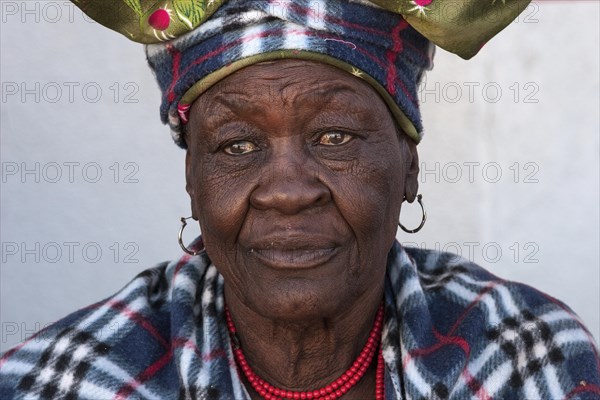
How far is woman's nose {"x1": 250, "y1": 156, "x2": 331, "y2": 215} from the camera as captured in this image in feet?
8.19

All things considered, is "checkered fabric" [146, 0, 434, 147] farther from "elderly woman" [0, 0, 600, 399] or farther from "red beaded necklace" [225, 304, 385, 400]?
"red beaded necklace" [225, 304, 385, 400]

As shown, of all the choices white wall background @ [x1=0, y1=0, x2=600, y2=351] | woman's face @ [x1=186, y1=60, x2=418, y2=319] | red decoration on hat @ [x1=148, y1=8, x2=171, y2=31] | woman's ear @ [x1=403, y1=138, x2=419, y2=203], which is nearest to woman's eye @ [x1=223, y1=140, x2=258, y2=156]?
woman's face @ [x1=186, y1=60, x2=418, y2=319]

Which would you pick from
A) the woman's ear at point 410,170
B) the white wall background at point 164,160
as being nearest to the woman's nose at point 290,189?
the woman's ear at point 410,170

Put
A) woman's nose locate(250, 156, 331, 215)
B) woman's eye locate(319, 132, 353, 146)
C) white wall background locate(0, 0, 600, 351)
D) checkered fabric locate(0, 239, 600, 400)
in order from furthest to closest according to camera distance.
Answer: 1. white wall background locate(0, 0, 600, 351)
2. checkered fabric locate(0, 239, 600, 400)
3. woman's eye locate(319, 132, 353, 146)
4. woman's nose locate(250, 156, 331, 215)

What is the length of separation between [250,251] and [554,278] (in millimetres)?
1855

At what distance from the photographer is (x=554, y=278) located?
4.15 m

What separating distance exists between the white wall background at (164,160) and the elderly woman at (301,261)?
1106 mm

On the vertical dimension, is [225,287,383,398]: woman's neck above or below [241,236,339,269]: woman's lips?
below

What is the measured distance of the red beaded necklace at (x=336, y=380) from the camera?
281cm

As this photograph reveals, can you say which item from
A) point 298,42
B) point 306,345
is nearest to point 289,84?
point 298,42

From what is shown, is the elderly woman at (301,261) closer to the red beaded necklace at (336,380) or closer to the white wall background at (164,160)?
the red beaded necklace at (336,380)

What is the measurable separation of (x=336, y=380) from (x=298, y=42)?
2.76 ft

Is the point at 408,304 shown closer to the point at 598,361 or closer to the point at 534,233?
the point at 598,361

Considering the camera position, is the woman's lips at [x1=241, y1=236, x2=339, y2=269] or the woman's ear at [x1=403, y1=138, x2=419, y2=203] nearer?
the woman's lips at [x1=241, y1=236, x2=339, y2=269]
